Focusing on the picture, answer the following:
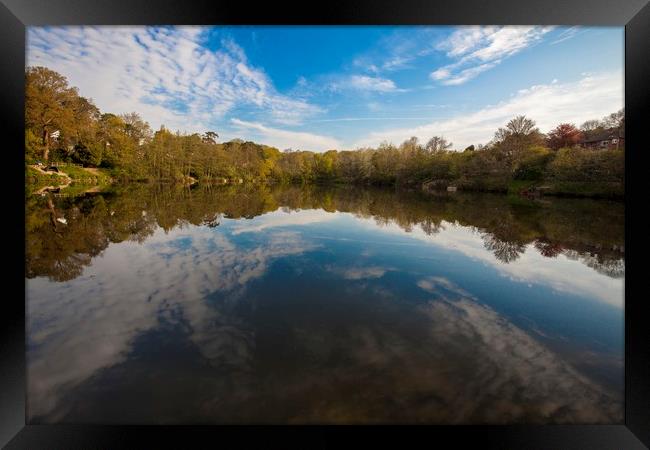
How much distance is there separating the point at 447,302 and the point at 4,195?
4556 mm

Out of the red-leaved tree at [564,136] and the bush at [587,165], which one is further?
the red-leaved tree at [564,136]

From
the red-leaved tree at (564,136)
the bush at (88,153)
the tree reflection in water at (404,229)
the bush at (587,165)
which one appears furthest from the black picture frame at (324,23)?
the red-leaved tree at (564,136)

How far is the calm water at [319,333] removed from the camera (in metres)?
2.24

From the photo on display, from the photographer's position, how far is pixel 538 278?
18.0 ft

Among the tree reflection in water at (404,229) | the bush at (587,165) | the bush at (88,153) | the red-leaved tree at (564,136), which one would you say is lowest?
the tree reflection in water at (404,229)

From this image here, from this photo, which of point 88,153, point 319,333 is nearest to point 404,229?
point 319,333

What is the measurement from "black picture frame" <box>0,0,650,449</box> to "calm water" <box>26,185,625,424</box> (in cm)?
31

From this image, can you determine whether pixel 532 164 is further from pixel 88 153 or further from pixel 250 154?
pixel 250 154

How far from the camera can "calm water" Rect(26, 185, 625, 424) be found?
2236 millimetres

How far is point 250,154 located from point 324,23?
54.7 meters

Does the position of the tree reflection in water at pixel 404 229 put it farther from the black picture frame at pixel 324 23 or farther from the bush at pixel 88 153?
the bush at pixel 88 153

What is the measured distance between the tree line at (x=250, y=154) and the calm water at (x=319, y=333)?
35.9ft

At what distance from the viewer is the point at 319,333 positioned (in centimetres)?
328

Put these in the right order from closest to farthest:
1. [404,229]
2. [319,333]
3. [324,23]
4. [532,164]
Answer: [324,23] → [319,333] → [404,229] → [532,164]
